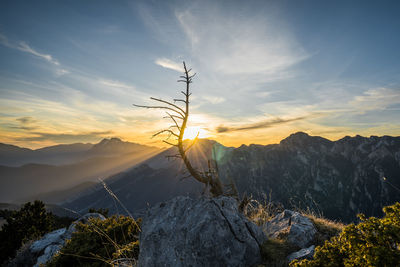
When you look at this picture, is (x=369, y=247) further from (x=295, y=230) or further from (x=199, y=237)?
(x=295, y=230)

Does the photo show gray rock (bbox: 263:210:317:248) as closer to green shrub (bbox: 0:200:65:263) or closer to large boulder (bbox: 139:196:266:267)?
large boulder (bbox: 139:196:266:267)

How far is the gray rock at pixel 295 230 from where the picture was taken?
615 cm

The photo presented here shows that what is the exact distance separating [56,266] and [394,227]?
28.3ft

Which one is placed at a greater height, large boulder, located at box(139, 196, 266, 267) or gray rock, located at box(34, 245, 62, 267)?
large boulder, located at box(139, 196, 266, 267)

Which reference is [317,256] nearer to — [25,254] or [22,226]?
[25,254]

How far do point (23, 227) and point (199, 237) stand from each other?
14.1 metres

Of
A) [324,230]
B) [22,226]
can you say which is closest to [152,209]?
[324,230]

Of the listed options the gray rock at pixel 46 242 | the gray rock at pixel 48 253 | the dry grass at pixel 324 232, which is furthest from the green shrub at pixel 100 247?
the dry grass at pixel 324 232

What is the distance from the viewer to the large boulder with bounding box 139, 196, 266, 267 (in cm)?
495

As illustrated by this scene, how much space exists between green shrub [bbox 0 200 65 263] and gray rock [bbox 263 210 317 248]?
46.1 ft

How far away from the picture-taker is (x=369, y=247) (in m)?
2.57

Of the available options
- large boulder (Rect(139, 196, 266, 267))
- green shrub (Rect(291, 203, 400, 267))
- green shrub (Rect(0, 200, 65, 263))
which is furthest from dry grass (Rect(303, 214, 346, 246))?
green shrub (Rect(0, 200, 65, 263))

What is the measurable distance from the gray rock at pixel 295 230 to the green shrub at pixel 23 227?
1404 centimetres

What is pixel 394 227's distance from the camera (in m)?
2.49
